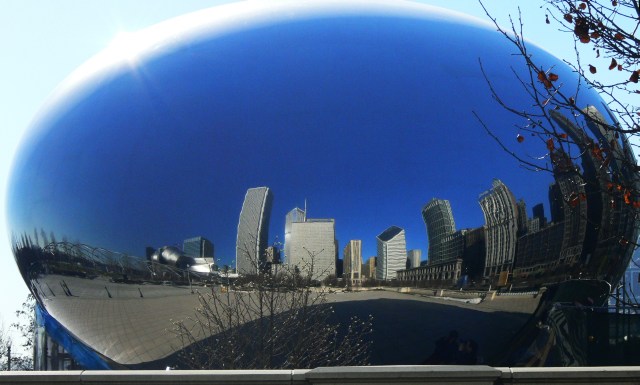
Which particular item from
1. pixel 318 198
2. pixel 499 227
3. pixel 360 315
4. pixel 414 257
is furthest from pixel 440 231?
pixel 318 198

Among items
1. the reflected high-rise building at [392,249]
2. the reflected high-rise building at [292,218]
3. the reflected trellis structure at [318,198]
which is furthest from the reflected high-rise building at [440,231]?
the reflected high-rise building at [292,218]

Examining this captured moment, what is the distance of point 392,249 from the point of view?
10961mm

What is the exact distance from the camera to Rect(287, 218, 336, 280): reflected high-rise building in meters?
10.9

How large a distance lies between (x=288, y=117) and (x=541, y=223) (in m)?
3.36

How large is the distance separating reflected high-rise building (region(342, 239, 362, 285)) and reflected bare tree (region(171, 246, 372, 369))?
1.27ft

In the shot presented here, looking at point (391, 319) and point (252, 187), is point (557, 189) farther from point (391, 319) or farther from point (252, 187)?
point (252, 187)

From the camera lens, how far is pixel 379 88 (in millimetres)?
11648

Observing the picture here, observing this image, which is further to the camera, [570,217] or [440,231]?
[570,217]

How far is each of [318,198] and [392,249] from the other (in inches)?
40.7

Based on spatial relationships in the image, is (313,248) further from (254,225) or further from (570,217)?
(570,217)

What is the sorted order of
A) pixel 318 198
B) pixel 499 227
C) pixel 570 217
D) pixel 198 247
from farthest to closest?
pixel 570 217 → pixel 499 227 → pixel 198 247 → pixel 318 198

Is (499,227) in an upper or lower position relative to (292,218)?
lower

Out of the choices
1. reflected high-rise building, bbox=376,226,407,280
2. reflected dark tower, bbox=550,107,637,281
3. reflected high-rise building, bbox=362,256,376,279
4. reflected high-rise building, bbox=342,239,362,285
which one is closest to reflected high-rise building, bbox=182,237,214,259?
reflected high-rise building, bbox=342,239,362,285

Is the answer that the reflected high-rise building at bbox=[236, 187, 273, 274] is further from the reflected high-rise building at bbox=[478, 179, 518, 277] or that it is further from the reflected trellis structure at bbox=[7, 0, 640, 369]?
the reflected high-rise building at bbox=[478, 179, 518, 277]
